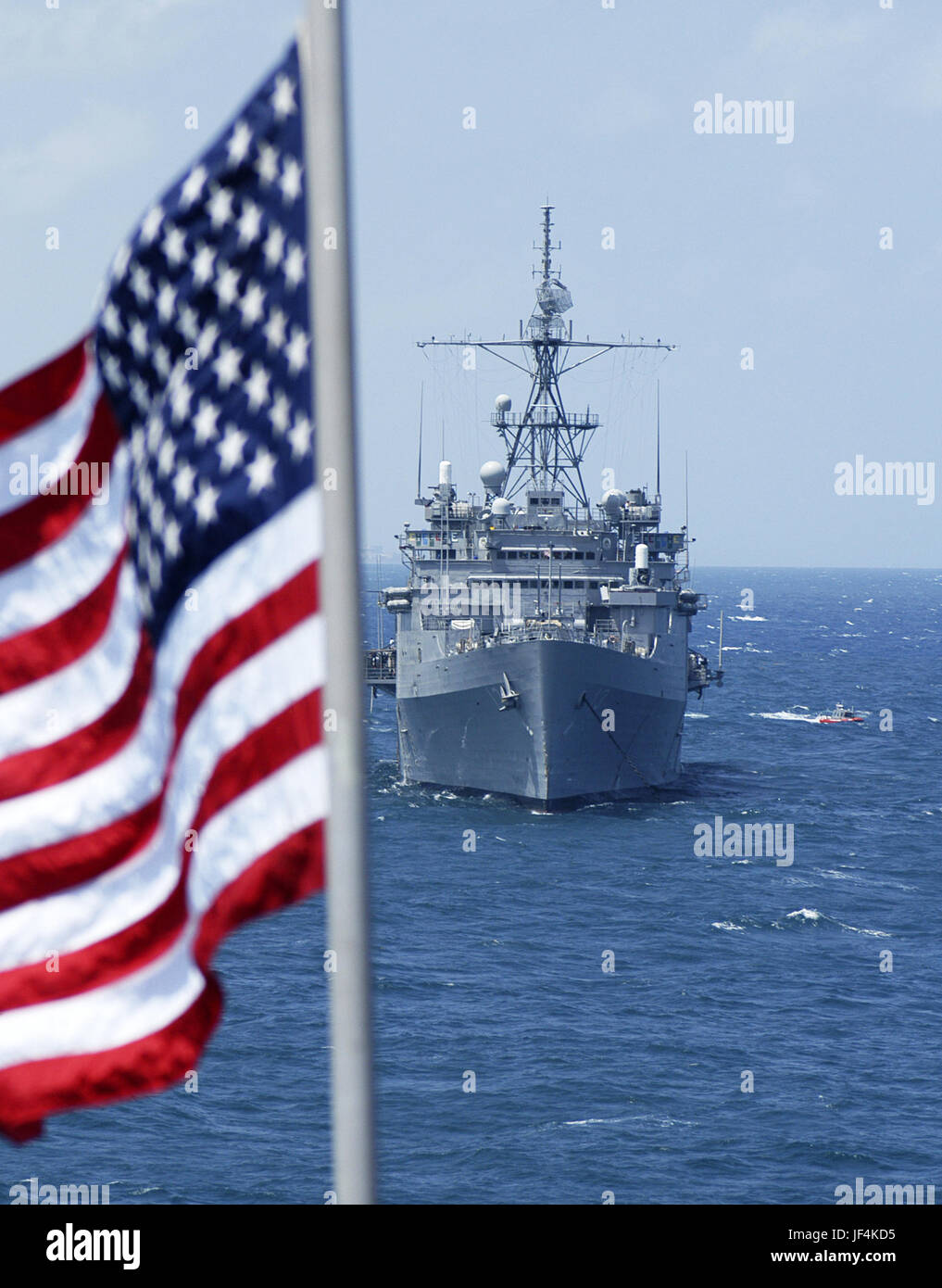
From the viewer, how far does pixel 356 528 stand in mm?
5477

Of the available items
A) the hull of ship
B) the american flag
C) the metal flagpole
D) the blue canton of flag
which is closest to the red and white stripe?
the american flag

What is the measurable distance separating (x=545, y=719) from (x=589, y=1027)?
19.7 m

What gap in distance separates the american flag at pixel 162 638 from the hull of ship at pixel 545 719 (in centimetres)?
4423

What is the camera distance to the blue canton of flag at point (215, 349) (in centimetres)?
577

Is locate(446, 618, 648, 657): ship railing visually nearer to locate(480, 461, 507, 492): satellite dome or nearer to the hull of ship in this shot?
the hull of ship

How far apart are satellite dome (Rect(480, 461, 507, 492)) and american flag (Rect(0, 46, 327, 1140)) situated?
59699 millimetres

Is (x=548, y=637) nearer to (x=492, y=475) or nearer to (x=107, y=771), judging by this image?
(x=492, y=475)

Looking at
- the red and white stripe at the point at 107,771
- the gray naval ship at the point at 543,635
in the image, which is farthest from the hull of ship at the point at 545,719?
the red and white stripe at the point at 107,771

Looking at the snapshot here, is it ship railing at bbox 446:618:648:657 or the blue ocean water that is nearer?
the blue ocean water

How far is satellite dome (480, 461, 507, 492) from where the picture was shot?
65.7m

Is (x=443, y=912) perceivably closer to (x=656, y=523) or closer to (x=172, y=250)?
(x=656, y=523)

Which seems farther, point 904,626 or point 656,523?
point 904,626
